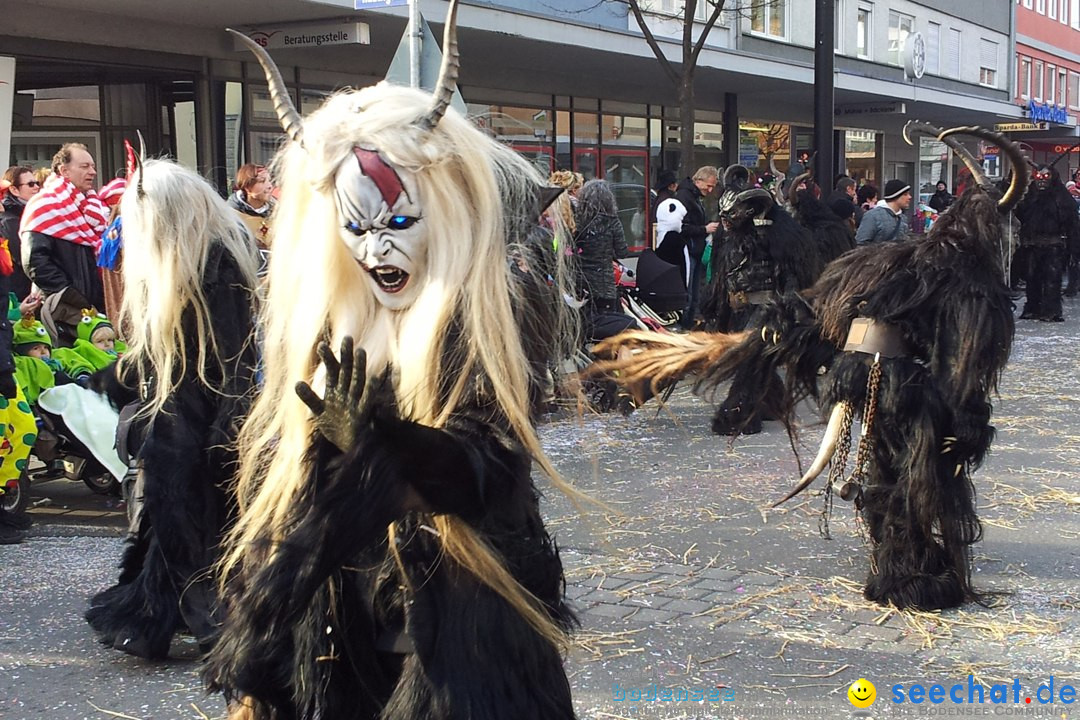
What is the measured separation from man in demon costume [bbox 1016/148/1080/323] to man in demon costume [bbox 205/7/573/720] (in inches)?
574

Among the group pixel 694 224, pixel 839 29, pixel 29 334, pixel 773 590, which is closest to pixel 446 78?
pixel 773 590

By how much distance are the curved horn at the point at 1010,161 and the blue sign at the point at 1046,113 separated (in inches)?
1367

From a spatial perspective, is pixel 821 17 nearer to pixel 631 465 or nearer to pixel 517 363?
pixel 631 465

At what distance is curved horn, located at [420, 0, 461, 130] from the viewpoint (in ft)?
7.60

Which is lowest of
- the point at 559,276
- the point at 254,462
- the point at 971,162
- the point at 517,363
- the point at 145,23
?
the point at 254,462

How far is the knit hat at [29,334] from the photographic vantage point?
671 cm

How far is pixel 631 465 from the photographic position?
7773 mm

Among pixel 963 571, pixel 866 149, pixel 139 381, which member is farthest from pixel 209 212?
pixel 866 149

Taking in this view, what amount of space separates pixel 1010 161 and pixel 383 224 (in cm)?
316

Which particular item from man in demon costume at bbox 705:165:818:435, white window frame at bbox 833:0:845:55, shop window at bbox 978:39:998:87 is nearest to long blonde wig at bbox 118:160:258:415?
man in demon costume at bbox 705:165:818:435

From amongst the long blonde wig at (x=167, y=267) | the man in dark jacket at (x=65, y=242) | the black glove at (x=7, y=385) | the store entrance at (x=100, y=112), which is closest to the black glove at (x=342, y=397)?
the long blonde wig at (x=167, y=267)

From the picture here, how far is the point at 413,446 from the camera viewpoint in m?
2.06

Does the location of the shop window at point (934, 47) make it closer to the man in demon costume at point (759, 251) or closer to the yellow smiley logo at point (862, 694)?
the man in demon costume at point (759, 251)

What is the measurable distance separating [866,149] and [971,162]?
27.5 m
